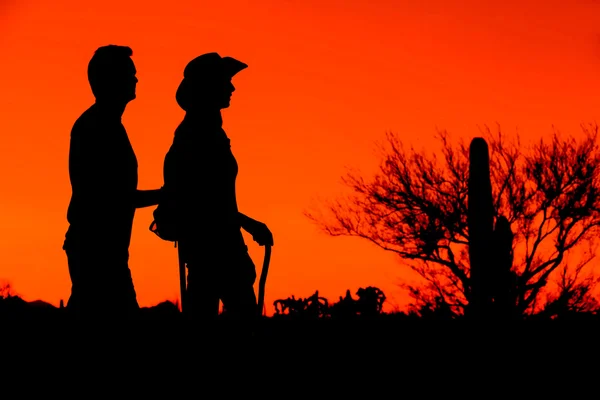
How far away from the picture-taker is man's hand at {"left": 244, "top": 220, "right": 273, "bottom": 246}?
6105mm

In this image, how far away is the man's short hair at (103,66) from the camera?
5621 mm

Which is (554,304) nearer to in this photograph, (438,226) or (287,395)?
(438,226)

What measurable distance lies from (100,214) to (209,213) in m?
0.83

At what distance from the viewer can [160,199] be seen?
231 inches

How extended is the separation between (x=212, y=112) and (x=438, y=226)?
2349cm

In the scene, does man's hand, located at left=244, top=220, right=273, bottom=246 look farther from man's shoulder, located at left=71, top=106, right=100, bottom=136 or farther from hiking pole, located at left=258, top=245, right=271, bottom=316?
man's shoulder, located at left=71, top=106, right=100, bottom=136

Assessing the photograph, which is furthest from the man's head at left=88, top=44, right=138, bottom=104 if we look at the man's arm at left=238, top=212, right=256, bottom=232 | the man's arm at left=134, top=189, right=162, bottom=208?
the man's arm at left=238, top=212, right=256, bottom=232

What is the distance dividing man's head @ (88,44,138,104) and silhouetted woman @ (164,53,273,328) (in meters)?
0.60

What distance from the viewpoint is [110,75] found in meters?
5.62

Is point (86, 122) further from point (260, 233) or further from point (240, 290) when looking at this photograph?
point (240, 290)

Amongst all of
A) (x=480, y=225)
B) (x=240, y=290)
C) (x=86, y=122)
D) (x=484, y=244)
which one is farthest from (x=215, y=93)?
(x=484, y=244)

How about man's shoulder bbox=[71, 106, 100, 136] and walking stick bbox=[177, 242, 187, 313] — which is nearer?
man's shoulder bbox=[71, 106, 100, 136]

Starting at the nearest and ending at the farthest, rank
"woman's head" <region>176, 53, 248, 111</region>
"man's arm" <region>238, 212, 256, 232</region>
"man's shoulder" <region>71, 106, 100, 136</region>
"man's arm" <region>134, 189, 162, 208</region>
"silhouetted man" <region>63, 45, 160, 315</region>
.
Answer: "silhouetted man" <region>63, 45, 160, 315</region>
"man's shoulder" <region>71, 106, 100, 136</region>
"man's arm" <region>134, 189, 162, 208</region>
"man's arm" <region>238, 212, 256, 232</region>
"woman's head" <region>176, 53, 248, 111</region>

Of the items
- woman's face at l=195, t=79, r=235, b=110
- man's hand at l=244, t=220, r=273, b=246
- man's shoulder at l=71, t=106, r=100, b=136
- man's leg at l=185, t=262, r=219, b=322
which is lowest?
man's leg at l=185, t=262, r=219, b=322
